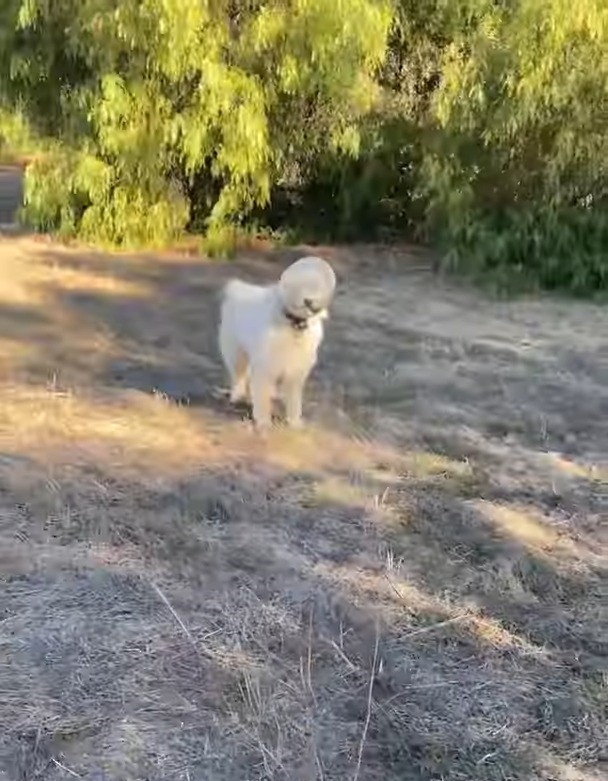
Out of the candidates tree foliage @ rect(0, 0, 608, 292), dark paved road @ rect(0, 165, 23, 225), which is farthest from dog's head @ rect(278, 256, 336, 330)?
dark paved road @ rect(0, 165, 23, 225)

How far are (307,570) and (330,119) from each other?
784cm

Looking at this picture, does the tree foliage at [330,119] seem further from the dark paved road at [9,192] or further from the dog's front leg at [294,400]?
the dog's front leg at [294,400]

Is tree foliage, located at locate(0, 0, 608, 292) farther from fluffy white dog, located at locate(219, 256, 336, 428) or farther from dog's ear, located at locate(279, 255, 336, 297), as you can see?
dog's ear, located at locate(279, 255, 336, 297)

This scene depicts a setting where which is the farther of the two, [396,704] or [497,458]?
[497,458]

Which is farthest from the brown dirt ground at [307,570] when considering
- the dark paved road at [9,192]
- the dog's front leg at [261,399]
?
the dark paved road at [9,192]

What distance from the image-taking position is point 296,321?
5250mm

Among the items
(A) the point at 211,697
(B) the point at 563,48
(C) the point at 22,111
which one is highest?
(B) the point at 563,48

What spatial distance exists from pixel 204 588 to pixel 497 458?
1.97m

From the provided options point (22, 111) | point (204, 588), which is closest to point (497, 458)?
point (204, 588)

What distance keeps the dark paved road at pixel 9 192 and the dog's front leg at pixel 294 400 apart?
799 cm

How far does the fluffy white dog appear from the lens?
5.00 meters

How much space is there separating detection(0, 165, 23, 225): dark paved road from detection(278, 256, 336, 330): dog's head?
857 cm

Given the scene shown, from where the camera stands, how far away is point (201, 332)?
804 cm

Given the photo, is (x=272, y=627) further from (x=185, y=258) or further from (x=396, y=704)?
(x=185, y=258)
